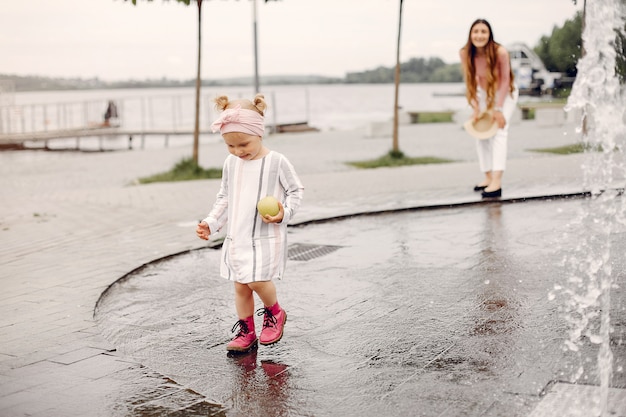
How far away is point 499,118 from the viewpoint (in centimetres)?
1070

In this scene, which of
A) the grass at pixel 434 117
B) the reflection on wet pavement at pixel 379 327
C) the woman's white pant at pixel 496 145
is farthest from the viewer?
Result: the grass at pixel 434 117

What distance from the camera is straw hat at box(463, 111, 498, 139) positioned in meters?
10.8

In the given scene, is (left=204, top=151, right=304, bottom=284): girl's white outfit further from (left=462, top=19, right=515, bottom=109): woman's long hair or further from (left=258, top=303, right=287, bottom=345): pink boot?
(left=462, top=19, right=515, bottom=109): woman's long hair

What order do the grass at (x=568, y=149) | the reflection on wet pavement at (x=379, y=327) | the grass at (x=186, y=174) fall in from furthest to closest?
1. the grass at (x=568, y=149)
2. the grass at (x=186, y=174)
3. the reflection on wet pavement at (x=379, y=327)

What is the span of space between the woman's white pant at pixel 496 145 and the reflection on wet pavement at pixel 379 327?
7.08 ft

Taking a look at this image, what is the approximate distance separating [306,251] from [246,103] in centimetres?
333

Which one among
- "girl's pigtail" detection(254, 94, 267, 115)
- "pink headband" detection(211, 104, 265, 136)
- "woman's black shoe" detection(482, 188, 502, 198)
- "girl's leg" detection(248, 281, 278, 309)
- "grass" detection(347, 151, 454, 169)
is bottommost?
"grass" detection(347, 151, 454, 169)

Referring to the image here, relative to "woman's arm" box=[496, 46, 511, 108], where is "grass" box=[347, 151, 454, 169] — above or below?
below

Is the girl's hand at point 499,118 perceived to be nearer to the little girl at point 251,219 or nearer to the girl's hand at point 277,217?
the little girl at point 251,219

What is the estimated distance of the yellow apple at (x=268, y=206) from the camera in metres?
4.84

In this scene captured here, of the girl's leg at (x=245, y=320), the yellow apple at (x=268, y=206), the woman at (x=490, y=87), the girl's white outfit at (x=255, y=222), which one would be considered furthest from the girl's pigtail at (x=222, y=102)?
the woman at (x=490, y=87)

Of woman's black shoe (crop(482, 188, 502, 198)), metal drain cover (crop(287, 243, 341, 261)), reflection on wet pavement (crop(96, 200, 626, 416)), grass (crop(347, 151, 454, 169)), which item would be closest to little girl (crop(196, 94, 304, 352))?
reflection on wet pavement (crop(96, 200, 626, 416))

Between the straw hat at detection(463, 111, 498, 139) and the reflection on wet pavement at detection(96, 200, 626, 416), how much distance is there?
2.29 metres

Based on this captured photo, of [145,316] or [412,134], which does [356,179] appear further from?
[412,134]
